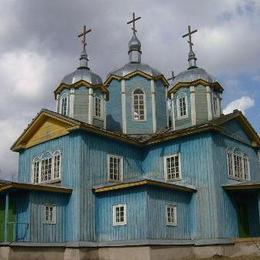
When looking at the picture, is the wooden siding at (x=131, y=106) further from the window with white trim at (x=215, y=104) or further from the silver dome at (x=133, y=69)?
the window with white trim at (x=215, y=104)

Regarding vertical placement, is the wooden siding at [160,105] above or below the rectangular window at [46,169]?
above

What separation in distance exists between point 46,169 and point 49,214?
317cm

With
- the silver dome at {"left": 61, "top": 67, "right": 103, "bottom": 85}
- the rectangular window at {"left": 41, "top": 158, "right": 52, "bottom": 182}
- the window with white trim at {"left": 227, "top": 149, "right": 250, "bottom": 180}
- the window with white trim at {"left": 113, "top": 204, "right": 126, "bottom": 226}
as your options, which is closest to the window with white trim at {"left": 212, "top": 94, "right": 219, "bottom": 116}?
the window with white trim at {"left": 227, "top": 149, "right": 250, "bottom": 180}

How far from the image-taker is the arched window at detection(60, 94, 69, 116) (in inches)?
983

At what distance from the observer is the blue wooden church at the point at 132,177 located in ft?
63.3

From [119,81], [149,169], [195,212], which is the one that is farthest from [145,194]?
[119,81]

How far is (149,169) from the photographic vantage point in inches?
Answer: 927

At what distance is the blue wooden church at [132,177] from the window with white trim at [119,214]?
1.8 inches

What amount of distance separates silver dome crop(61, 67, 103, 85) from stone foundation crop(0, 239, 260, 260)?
9.89 m

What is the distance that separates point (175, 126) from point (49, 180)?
7.82 metres

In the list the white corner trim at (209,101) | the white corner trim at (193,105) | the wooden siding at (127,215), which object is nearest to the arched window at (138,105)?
the white corner trim at (193,105)

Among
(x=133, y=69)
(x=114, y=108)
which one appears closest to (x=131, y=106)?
(x=114, y=108)

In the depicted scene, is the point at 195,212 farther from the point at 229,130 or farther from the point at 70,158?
the point at 70,158

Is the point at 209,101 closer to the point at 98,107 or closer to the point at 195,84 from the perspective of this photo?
the point at 195,84
